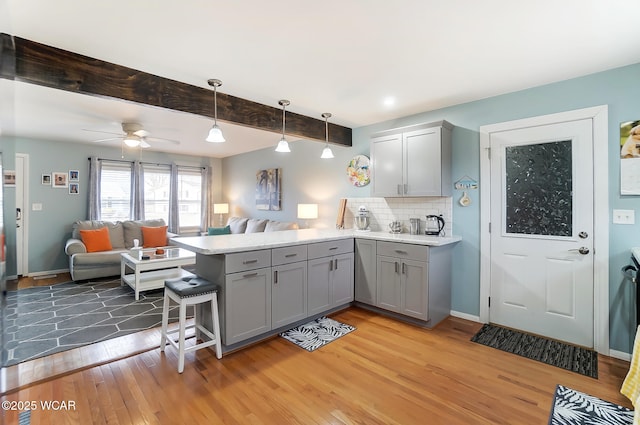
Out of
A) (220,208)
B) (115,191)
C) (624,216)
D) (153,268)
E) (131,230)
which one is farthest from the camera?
(220,208)

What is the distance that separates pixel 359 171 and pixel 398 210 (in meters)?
0.82

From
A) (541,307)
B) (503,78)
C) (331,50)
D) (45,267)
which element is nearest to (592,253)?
(541,307)

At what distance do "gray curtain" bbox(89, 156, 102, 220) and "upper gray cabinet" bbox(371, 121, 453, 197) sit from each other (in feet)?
17.4

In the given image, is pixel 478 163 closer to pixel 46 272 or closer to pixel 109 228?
pixel 109 228

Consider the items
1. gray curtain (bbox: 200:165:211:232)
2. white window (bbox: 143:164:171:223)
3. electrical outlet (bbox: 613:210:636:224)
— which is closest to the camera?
electrical outlet (bbox: 613:210:636:224)

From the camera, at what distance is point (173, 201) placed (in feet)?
22.1

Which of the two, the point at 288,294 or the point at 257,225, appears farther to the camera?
the point at 257,225

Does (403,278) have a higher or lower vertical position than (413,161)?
lower

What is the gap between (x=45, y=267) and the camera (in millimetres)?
5320

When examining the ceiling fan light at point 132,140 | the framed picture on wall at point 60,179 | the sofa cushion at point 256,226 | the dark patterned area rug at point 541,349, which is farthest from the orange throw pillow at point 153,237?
the dark patterned area rug at point 541,349

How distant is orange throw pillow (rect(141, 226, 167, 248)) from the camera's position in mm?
5824

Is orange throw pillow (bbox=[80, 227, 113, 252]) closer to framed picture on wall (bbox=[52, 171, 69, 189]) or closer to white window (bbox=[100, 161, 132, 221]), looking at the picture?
white window (bbox=[100, 161, 132, 221])

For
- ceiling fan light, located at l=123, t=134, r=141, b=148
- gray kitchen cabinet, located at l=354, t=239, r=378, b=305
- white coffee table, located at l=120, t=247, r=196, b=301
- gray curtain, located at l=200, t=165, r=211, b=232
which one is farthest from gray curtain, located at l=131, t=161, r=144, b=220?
gray kitchen cabinet, located at l=354, t=239, r=378, b=305

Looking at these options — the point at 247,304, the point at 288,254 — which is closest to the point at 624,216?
the point at 288,254
